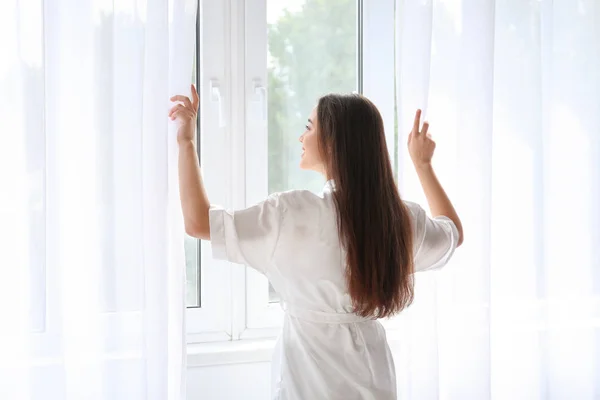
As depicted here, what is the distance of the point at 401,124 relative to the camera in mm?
1646

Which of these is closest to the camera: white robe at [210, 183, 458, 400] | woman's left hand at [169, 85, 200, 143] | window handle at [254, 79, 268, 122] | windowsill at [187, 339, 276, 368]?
white robe at [210, 183, 458, 400]

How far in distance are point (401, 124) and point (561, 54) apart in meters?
0.53

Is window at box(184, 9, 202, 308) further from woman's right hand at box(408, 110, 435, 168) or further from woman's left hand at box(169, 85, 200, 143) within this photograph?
woman's right hand at box(408, 110, 435, 168)

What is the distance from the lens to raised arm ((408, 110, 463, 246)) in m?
1.57

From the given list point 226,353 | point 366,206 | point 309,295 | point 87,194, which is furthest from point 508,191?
point 87,194

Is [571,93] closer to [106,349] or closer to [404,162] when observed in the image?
[404,162]

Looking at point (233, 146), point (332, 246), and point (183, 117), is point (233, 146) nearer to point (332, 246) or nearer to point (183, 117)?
point (183, 117)

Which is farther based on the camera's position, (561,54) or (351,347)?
(561,54)

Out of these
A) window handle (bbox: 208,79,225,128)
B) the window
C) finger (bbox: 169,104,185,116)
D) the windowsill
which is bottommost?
the windowsill

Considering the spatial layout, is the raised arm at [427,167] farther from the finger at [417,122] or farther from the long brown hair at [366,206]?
the long brown hair at [366,206]

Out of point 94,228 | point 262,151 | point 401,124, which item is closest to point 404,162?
point 401,124

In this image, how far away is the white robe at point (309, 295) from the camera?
1.30m

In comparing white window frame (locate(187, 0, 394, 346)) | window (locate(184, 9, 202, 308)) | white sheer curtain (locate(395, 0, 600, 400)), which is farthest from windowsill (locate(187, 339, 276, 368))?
white sheer curtain (locate(395, 0, 600, 400))

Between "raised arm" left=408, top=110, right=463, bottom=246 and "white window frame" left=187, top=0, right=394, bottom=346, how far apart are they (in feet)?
0.71
